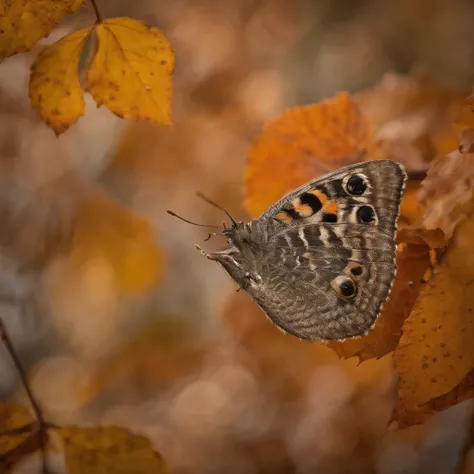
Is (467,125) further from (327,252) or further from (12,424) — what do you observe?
(12,424)

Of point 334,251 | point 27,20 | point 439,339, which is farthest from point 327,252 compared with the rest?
point 27,20

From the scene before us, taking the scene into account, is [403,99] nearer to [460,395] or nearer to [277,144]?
[277,144]

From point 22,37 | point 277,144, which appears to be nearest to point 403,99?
point 277,144

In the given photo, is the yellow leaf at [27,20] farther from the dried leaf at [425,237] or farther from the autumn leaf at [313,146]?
the dried leaf at [425,237]

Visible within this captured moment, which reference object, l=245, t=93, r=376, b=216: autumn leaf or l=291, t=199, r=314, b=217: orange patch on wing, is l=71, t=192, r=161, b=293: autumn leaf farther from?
l=291, t=199, r=314, b=217: orange patch on wing

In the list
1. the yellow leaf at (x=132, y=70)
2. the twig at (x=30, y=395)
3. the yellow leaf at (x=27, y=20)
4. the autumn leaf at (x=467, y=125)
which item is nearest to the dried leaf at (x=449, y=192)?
the autumn leaf at (x=467, y=125)

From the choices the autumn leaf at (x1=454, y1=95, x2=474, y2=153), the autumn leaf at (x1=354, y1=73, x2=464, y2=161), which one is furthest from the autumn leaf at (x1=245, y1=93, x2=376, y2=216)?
the autumn leaf at (x1=454, y1=95, x2=474, y2=153)
